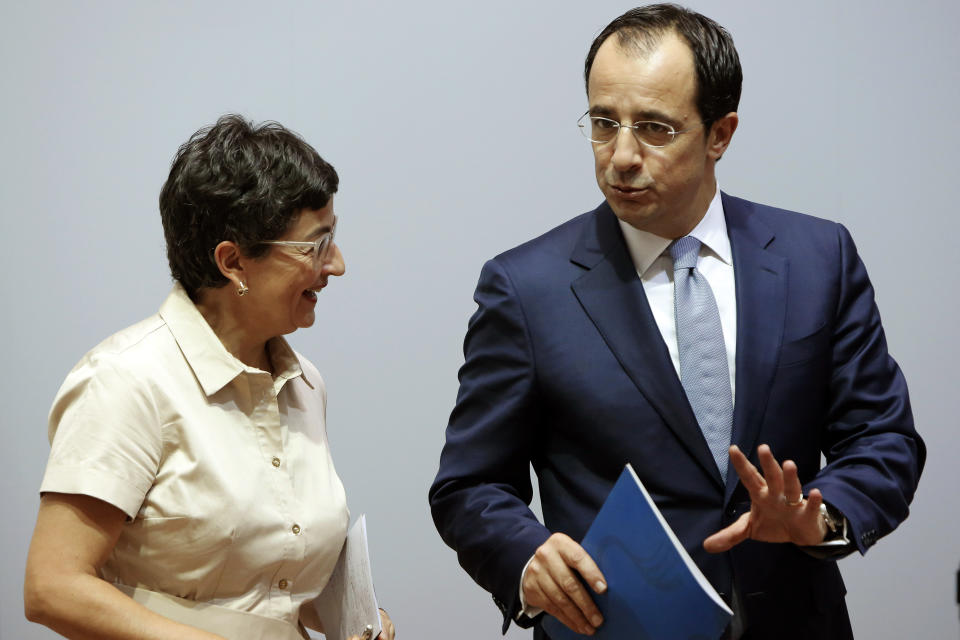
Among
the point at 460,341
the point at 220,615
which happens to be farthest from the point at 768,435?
the point at 460,341

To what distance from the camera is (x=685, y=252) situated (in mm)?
1772

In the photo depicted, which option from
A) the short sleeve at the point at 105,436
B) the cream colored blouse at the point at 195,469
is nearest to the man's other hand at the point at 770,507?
the cream colored blouse at the point at 195,469

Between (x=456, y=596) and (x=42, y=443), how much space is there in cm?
113

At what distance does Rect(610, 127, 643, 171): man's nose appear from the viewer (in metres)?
1.69

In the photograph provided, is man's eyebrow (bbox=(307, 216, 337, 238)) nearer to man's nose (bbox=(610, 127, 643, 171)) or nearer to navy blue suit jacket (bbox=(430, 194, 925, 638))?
navy blue suit jacket (bbox=(430, 194, 925, 638))

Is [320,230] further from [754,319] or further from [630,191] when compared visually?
[754,319]

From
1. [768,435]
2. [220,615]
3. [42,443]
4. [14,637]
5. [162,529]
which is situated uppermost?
[768,435]

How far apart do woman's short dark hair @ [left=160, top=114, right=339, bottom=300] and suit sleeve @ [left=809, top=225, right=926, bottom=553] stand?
2.90ft

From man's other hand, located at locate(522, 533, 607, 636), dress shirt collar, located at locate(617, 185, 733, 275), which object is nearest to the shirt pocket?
man's other hand, located at locate(522, 533, 607, 636)

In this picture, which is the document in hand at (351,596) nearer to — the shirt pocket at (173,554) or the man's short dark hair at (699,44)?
the shirt pocket at (173,554)

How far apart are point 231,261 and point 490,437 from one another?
1.64 feet

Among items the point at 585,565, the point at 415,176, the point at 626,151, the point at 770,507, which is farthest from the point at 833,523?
the point at 415,176

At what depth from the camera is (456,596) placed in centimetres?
288

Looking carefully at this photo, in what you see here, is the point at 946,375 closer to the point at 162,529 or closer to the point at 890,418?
the point at 890,418
